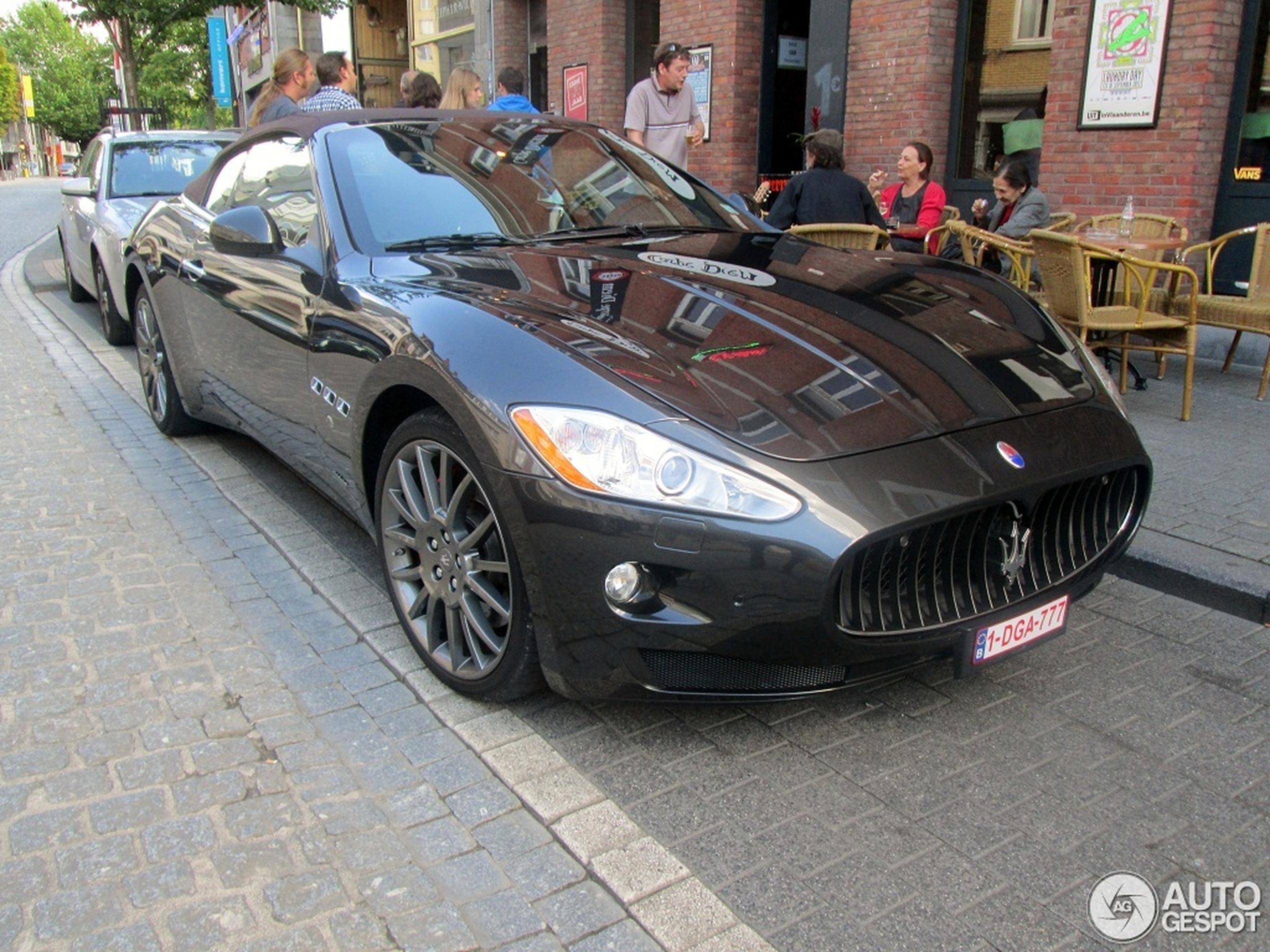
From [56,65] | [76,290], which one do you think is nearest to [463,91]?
[76,290]

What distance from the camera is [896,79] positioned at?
31.0 feet

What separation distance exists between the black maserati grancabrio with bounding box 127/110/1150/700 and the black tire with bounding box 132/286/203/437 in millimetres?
1689

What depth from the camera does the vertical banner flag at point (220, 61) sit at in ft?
120

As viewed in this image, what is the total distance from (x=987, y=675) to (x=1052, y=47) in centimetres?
671

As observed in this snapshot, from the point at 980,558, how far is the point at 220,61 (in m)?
40.2

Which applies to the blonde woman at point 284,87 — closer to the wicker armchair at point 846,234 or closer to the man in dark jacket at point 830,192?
the man in dark jacket at point 830,192

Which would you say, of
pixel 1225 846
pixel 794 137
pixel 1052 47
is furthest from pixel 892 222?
pixel 1225 846

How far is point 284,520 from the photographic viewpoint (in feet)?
14.5

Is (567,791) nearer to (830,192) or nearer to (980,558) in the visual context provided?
(980,558)

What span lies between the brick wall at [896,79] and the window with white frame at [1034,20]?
57 cm

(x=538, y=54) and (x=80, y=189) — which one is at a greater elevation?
(x=538, y=54)

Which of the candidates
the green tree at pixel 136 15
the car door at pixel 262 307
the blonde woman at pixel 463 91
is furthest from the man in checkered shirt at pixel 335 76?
the green tree at pixel 136 15

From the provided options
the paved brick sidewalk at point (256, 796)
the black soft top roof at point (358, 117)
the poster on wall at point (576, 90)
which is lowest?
the paved brick sidewalk at point (256, 796)

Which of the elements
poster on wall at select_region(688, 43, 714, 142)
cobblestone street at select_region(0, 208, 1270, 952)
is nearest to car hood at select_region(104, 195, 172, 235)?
cobblestone street at select_region(0, 208, 1270, 952)
